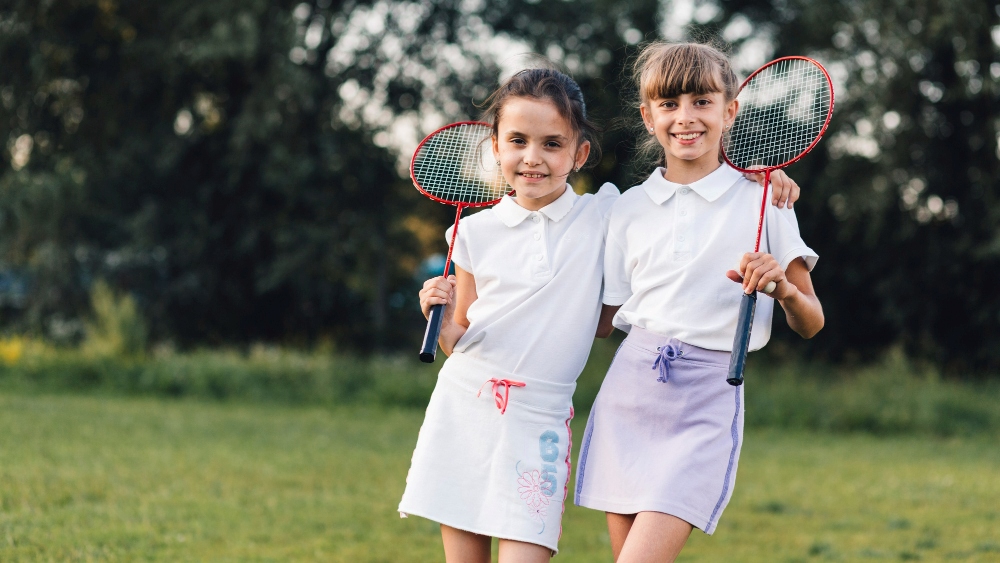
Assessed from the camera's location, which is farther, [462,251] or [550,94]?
[462,251]

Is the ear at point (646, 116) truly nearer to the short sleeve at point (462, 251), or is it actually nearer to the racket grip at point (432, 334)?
the short sleeve at point (462, 251)

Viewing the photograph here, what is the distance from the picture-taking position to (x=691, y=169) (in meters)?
3.10

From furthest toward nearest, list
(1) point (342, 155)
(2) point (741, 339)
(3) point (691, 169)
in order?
1. (1) point (342, 155)
2. (3) point (691, 169)
3. (2) point (741, 339)

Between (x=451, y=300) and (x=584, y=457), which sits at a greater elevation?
(x=451, y=300)

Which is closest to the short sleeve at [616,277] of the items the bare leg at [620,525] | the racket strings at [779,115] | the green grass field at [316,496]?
the racket strings at [779,115]

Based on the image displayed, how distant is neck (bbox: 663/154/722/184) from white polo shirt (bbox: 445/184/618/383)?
0.25 metres

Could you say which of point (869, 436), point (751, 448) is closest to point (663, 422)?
point (751, 448)

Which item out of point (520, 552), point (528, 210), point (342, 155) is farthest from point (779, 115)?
point (342, 155)

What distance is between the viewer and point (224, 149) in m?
17.5

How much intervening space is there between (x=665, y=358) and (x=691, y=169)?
1.94 ft

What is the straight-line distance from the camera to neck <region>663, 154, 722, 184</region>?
3094 millimetres

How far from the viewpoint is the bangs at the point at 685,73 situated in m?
3.00

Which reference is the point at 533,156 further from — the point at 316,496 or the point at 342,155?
the point at 342,155

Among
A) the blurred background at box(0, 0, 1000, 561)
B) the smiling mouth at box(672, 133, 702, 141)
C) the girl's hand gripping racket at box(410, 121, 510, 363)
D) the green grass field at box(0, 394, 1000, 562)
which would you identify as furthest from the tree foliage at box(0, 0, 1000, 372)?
the smiling mouth at box(672, 133, 702, 141)
